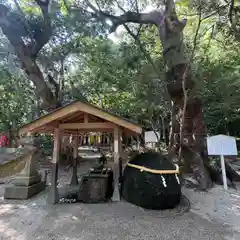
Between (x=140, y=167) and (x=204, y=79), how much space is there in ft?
16.3

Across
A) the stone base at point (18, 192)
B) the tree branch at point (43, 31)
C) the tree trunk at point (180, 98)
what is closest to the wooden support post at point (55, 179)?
the stone base at point (18, 192)

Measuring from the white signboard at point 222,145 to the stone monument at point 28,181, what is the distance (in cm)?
503

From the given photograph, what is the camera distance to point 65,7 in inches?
307

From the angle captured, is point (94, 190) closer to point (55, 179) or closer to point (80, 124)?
point (55, 179)

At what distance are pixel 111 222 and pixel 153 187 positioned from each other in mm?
1146

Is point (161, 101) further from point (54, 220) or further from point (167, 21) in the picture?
point (54, 220)

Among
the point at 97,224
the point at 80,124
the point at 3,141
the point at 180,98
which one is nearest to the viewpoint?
the point at 97,224

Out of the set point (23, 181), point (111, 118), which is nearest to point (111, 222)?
point (111, 118)

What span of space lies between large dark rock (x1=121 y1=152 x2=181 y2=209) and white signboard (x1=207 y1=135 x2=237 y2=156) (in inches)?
85.1

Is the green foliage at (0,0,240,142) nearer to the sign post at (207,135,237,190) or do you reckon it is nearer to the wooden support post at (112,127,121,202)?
the sign post at (207,135,237,190)

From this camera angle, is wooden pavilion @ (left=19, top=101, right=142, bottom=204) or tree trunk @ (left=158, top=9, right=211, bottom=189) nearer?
wooden pavilion @ (left=19, top=101, right=142, bottom=204)

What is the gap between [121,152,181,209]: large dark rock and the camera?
440 cm

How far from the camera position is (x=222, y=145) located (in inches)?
246

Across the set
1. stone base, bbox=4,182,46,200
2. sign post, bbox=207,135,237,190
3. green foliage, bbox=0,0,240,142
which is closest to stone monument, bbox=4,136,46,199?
stone base, bbox=4,182,46,200
